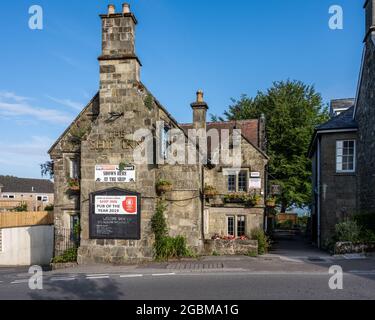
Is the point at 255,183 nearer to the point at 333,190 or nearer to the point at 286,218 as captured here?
the point at 333,190

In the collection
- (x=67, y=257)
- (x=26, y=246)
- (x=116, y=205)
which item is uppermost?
(x=116, y=205)

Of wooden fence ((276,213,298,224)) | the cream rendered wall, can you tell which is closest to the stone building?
the cream rendered wall

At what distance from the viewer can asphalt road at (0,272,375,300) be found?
9.23 meters

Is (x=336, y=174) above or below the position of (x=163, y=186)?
above

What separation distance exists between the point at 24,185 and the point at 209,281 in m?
59.4

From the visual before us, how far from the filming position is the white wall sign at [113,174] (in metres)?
15.3

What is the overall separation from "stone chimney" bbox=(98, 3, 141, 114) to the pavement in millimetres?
6519

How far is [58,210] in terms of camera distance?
18.5m

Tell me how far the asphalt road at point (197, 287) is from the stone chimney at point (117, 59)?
7028 millimetres

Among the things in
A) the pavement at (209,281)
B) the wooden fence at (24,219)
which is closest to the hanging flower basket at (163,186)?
the pavement at (209,281)

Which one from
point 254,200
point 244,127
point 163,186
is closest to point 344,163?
point 254,200

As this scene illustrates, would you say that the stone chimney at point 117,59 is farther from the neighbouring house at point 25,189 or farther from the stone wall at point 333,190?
the neighbouring house at point 25,189

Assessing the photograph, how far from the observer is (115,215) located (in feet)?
50.0

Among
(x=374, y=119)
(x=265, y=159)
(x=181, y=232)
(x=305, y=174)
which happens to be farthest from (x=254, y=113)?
(x=181, y=232)
